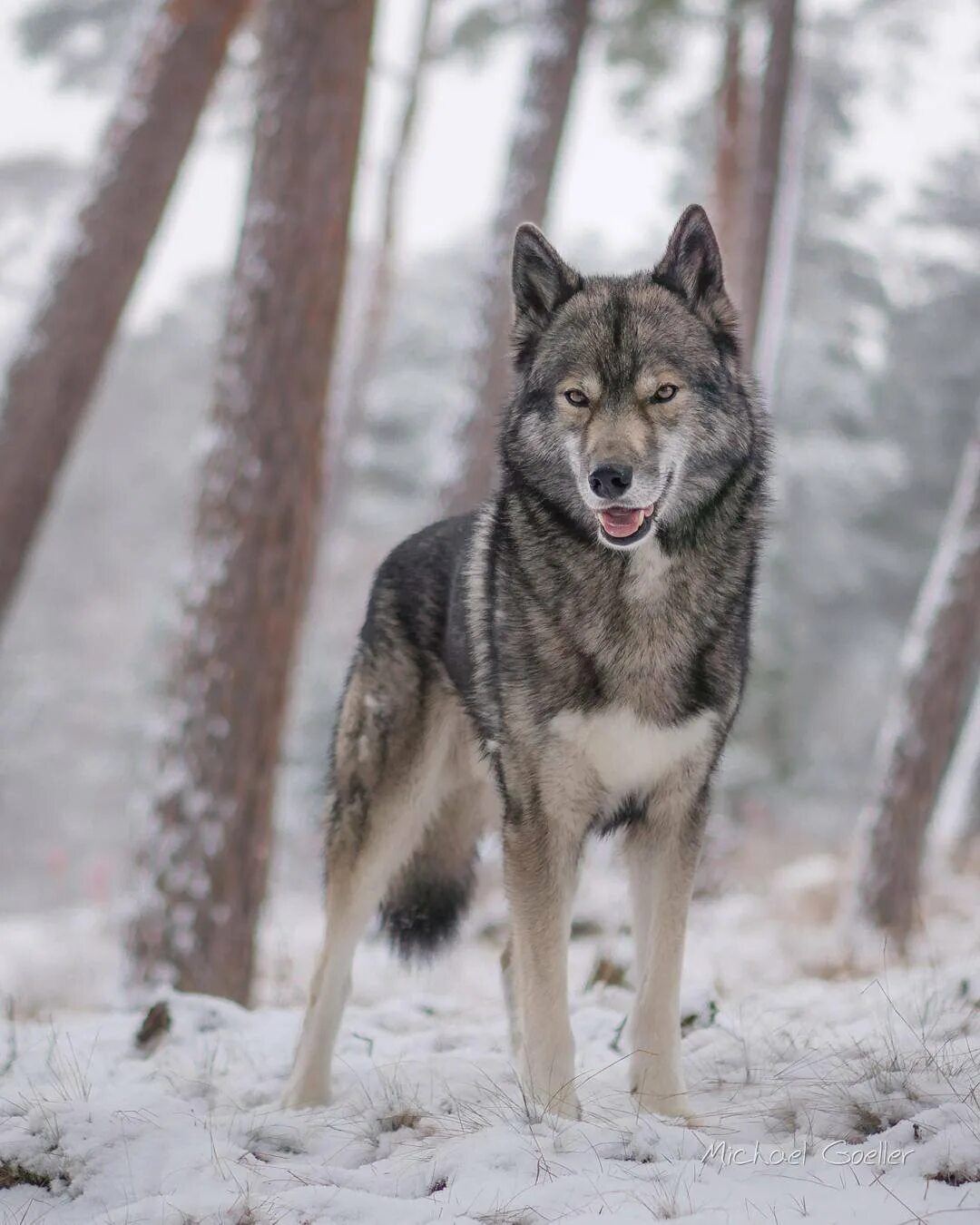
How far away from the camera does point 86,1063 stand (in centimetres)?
358

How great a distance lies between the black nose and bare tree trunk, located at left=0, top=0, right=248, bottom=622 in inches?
205

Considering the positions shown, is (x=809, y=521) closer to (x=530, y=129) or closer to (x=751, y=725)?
(x=751, y=725)

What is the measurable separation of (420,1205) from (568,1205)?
1.02 feet

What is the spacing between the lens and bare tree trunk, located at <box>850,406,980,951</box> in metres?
8.11

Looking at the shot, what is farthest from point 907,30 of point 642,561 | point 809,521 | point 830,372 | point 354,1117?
point 354,1117

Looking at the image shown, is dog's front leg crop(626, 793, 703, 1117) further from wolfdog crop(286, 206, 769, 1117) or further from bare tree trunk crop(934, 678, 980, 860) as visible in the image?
bare tree trunk crop(934, 678, 980, 860)

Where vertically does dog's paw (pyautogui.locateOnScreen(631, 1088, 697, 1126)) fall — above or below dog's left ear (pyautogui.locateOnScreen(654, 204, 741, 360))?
below

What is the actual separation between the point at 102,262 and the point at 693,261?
5.15 metres

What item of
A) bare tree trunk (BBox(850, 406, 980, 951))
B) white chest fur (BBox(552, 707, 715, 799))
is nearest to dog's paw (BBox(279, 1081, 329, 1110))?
white chest fur (BBox(552, 707, 715, 799))

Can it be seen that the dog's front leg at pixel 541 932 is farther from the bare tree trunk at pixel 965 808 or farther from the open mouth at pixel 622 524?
the bare tree trunk at pixel 965 808

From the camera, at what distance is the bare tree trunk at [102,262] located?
7.04 meters

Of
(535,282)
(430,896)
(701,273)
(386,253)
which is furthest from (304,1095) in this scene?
(386,253)

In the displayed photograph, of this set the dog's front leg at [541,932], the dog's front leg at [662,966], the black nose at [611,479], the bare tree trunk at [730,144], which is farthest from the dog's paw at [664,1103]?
the bare tree trunk at [730,144]

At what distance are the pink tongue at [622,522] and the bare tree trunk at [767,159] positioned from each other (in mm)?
6937
